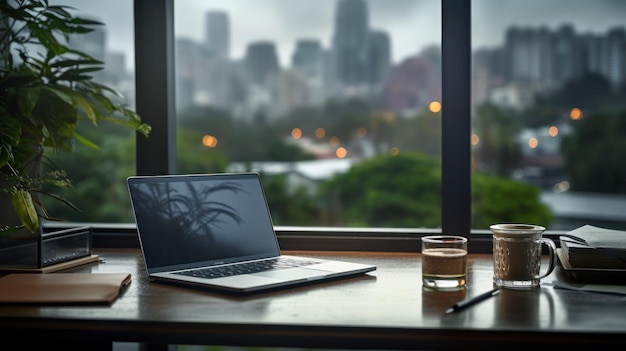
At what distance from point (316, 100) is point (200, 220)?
2.54m

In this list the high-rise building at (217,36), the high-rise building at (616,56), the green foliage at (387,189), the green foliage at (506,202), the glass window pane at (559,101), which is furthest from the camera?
the green foliage at (387,189)

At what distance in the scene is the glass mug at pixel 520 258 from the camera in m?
1.47

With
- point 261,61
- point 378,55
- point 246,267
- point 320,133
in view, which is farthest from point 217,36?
point 246,267

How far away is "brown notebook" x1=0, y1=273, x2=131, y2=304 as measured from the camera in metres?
1.33

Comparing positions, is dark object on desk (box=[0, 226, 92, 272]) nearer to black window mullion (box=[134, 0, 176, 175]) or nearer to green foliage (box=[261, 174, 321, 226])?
black window mullion (box=[134, 0, 176, 175])

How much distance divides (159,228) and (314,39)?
2.74 metres

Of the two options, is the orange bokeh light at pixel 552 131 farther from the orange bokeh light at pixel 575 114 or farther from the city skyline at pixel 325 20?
the city skyline at pixel 325 20

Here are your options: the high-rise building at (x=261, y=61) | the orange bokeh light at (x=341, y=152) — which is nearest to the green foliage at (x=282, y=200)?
the orange bokeh light at (x=341, y=152)

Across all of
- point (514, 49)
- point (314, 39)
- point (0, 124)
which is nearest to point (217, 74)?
point (314, 39)

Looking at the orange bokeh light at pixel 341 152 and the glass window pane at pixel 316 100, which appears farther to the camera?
the orange bokeh light at pixel 341 152

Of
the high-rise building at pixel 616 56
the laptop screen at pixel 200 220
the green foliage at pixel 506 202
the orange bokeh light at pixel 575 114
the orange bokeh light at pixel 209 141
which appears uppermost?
the high-rise building at pixel 616 56

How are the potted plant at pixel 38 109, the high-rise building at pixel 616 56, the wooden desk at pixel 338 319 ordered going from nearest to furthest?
the wooden desk at pixel 338 319, the potted plant at pixel 38 109, the high-rise building at pixel 616 56

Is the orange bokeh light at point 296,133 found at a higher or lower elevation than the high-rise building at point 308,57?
lower

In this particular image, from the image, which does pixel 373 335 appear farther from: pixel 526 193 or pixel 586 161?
pixel 526 193
